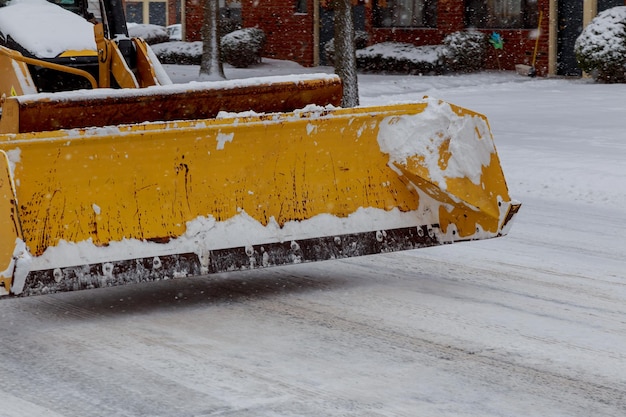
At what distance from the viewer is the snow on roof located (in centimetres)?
833

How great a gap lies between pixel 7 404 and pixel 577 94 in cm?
1687

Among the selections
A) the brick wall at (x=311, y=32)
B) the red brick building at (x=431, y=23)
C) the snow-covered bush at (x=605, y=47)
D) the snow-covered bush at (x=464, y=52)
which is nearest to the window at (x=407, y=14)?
the red brick building at (x=431, y=23)

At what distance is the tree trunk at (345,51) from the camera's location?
18766 mm

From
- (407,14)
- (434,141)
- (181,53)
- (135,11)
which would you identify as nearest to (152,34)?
(181,53)

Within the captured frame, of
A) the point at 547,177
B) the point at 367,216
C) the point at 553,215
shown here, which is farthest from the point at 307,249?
the point at 547,177

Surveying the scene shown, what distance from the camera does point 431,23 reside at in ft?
94.5

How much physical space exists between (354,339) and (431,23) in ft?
77.9

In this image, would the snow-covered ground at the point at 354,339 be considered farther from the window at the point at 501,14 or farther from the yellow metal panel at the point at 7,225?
the window at the point at 501,14

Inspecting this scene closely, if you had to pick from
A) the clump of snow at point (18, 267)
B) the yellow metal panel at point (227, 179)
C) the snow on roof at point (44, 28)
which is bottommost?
the clump of snow at point (18, 267)

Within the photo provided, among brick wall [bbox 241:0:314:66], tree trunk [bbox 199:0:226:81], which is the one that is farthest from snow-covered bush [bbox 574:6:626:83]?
brick wall [bbox 241:0:314:66]

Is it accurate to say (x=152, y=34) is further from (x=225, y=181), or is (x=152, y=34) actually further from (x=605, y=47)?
(x=225, y=181)

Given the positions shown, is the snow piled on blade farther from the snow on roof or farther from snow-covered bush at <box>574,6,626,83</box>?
snow-covered bush at <box>574,6,626,83</box>

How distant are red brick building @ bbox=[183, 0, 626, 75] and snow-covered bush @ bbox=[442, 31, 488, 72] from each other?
411 millimetres

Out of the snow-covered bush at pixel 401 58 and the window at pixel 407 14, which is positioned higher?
the window at pixel 407 14
